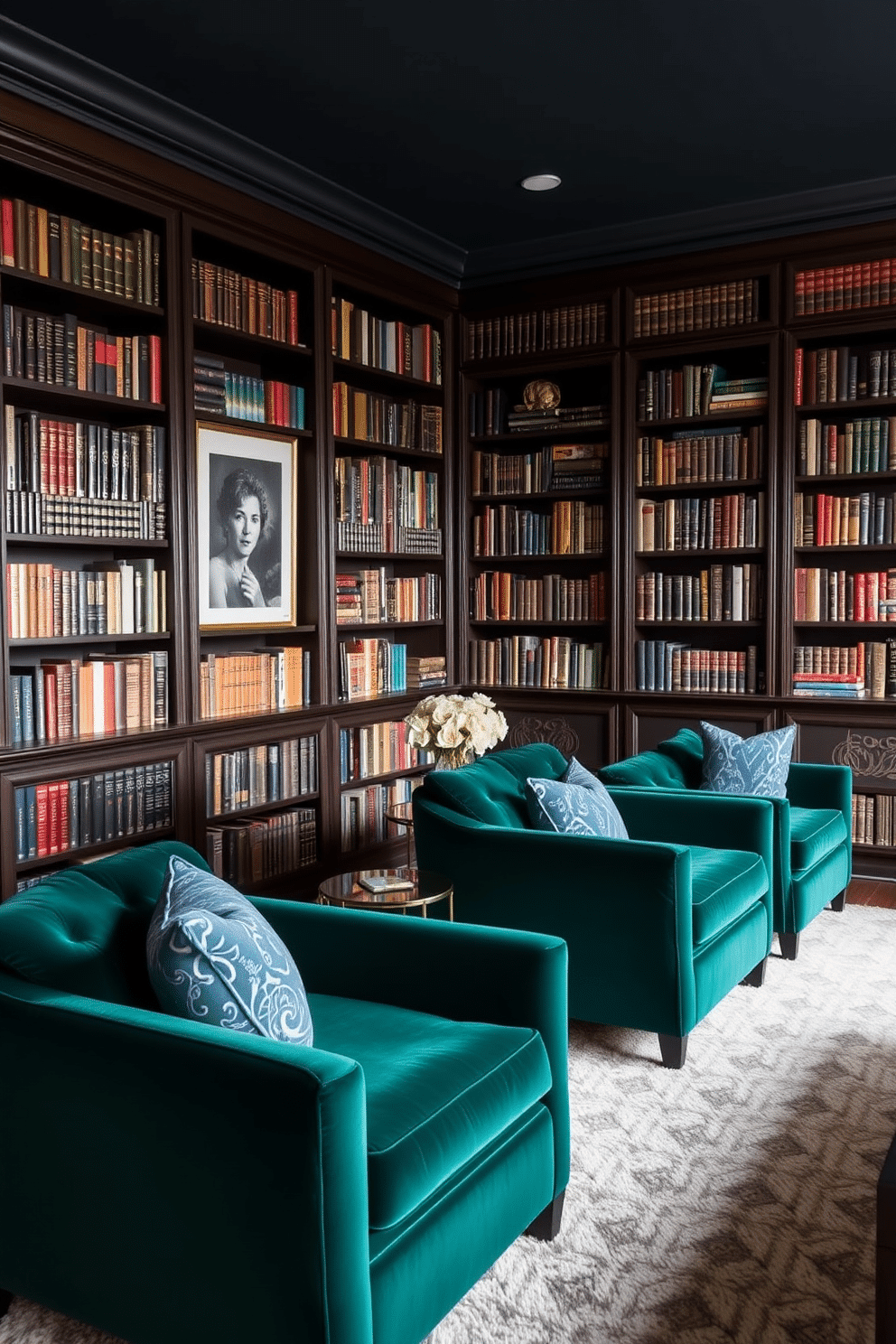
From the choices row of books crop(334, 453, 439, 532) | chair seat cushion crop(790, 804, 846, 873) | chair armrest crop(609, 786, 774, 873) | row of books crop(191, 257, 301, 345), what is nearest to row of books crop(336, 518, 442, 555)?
row of books crop(334, 453, 439, 532)

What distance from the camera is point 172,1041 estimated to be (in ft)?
5.49

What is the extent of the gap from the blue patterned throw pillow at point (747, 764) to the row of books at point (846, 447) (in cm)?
147

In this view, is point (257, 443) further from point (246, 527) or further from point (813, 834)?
point (813, 834)

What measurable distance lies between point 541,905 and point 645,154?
3.03m

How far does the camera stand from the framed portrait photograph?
4.45 meters

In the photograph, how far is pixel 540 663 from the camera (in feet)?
19.1

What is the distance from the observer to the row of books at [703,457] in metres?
5.21

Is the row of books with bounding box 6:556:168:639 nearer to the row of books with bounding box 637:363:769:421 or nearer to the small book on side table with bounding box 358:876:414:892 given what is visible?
the small book on side table with bounding box 358:876:414:892

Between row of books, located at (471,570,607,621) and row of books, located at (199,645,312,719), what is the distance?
4.33ft

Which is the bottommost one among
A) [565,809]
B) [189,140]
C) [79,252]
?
[565,809]

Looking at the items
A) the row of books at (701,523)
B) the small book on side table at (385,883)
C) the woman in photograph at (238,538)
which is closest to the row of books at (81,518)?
the woman in photograph at (238,538)

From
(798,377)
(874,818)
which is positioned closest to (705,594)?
(798,377)

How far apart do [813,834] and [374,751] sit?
2106mm

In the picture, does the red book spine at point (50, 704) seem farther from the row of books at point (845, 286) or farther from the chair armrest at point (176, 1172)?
the row of books at point (845, 286)
